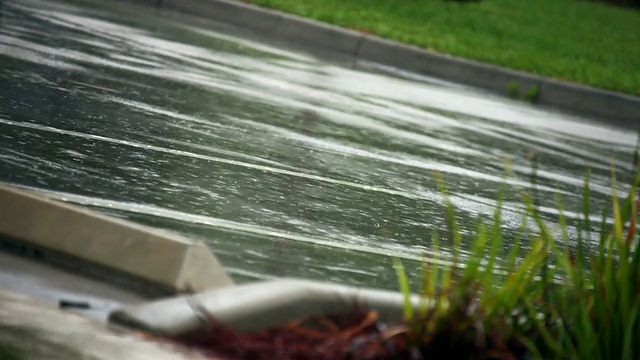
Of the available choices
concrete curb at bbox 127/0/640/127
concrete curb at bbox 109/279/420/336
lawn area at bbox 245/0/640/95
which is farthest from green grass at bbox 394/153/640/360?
lawn area at bbox 245/0/640/95

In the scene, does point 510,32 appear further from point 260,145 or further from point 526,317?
point 526,317

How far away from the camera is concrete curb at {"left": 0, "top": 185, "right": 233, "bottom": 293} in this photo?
14.0 feet

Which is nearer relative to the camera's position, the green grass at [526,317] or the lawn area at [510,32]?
the green grass at [526,317]

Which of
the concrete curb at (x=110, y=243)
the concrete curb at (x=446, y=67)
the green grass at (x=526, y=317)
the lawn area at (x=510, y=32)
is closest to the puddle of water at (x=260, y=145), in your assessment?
the green grass at (x=526, y=317)

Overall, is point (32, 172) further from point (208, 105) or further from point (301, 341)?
point (208, 105)

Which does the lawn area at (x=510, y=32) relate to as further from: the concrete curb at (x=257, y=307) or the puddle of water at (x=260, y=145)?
the concrete curb at (x=257, y=307)

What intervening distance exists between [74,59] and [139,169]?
3.60 metres

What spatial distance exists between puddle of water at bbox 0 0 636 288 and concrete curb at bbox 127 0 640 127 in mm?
1729

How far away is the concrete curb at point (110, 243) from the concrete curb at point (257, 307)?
318mm

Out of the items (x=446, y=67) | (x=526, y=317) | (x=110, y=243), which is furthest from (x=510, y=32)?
(x=526, y=317)

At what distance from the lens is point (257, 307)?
3.88 m

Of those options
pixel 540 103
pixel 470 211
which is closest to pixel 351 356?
pixel 470 211

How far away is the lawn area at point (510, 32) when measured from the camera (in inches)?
663

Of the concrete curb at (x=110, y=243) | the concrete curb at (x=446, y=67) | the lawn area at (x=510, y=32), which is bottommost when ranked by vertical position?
the concrete curb at (x=446, y=67)
